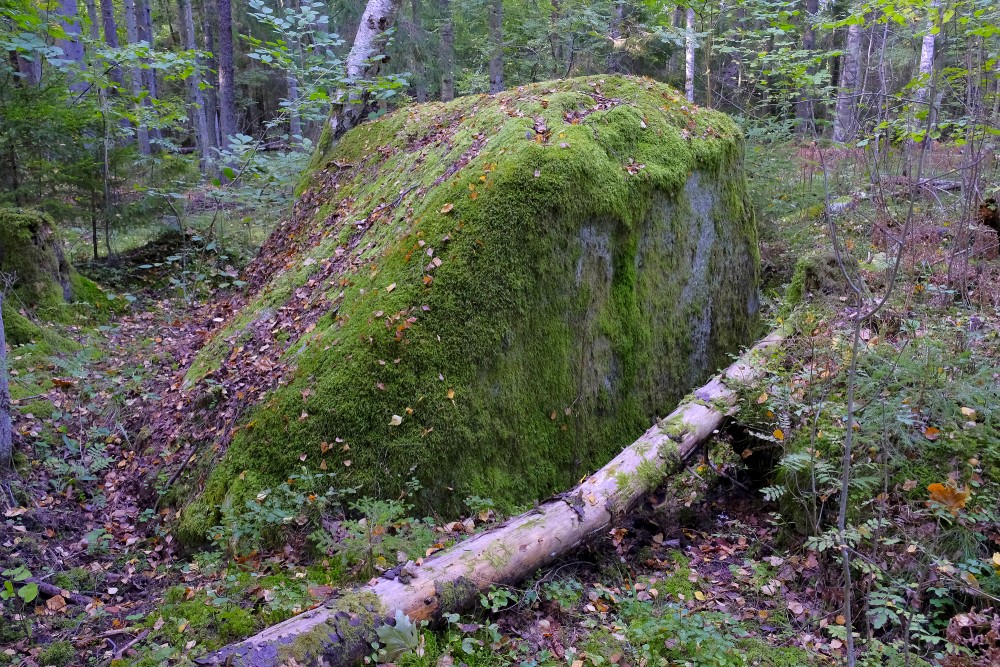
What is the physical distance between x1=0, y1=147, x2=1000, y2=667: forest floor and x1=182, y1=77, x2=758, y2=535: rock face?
49 cm

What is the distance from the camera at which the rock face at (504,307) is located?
4168 millimetres

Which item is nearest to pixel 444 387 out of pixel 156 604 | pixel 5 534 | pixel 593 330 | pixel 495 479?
pixel 495 479

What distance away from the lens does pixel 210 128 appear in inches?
1049

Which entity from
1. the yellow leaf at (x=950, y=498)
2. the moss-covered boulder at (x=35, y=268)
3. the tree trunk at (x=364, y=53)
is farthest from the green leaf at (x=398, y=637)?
the tree trunk at (x=364, y=53)

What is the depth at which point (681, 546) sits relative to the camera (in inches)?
172

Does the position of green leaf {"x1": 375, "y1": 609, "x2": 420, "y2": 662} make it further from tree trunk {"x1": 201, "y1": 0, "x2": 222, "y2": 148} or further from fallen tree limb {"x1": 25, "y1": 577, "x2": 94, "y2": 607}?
tree trunk {"x1": 201, "y1": 0, "x2": 222, "y2": 148}

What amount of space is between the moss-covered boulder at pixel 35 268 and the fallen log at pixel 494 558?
6.15m

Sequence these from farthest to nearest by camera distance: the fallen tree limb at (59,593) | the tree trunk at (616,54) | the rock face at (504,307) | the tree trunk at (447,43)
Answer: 1. the tree trunk at (447,43)
2. the tree trunk at (616,54)
3. the rock face at (504,307)
4. the fallen tree limb at (59,593)

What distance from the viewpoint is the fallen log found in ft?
9.32

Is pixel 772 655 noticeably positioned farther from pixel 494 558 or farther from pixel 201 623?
pixel 201 623

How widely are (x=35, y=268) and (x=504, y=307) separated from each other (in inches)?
267

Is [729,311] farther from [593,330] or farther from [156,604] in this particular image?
[156,604]

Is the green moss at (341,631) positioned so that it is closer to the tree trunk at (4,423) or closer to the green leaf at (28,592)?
the green leaf at (28,592)

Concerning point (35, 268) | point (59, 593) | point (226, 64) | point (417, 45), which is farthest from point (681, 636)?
point (226, 64)
